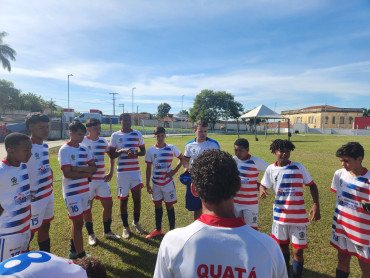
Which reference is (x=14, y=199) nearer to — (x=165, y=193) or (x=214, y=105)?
(x=165, y=193)

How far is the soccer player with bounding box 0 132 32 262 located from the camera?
2523mm

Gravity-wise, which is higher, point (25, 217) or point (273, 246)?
point (273, 246)

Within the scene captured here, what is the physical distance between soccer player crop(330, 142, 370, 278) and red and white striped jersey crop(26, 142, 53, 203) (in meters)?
4.31

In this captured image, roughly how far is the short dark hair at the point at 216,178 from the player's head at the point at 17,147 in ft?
8.24

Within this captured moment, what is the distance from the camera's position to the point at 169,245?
127 centimetres

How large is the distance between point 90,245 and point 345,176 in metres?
4.48

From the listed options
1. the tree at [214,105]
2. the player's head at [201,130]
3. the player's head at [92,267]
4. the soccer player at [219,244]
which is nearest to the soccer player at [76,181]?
the player's head at [201,130]

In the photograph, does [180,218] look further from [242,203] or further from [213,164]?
[213,164]

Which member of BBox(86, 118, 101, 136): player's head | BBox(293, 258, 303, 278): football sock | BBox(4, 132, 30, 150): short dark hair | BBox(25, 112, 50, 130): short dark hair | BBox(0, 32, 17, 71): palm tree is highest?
BBox(0, 32, 17, 71): palm tree

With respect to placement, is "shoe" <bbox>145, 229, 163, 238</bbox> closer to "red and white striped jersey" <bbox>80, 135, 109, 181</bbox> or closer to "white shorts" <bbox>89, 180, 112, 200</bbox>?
"white shorts" <bbox>89, 180, 112, 200</bbox>

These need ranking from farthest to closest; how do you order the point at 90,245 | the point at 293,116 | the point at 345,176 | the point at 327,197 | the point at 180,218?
the point at 293,116 < the point at 327,197 < the point at 180,218 < the point at 90,245 < the point at 345,176

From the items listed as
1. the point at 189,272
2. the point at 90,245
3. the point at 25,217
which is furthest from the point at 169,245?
the point at 90,245

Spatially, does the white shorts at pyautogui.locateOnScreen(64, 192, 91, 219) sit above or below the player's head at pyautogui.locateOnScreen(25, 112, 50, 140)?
below

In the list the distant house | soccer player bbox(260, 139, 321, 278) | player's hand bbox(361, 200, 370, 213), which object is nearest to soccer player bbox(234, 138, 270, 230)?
soccer player bbox(260, 139, 321, 278)
